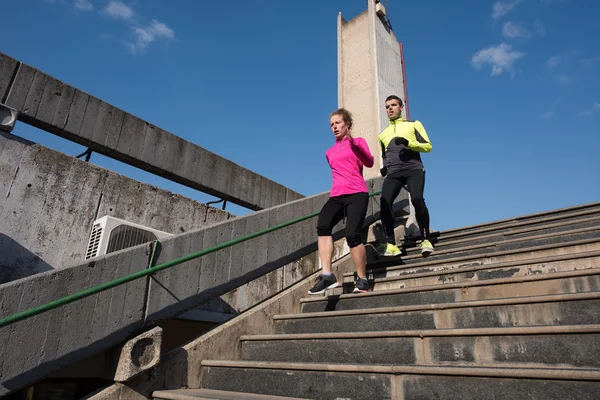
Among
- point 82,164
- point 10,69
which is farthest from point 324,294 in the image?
point 10,69

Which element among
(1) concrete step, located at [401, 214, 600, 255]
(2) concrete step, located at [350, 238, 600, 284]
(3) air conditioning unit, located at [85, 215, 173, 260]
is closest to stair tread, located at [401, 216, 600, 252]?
(1) concrete step, located at [401, 214, 600, 255]

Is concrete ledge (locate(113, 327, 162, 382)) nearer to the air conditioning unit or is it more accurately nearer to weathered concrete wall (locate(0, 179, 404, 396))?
weathered concrete wall (locate(0, 179, 404, 396))

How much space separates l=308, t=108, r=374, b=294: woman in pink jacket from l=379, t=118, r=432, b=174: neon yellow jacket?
1.02m

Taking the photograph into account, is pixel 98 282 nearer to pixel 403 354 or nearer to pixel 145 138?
pixel 403 354

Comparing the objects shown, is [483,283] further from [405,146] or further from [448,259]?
Answer: [405,146]

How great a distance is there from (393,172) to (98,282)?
3.46 metres

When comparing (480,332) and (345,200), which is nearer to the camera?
(480,332)

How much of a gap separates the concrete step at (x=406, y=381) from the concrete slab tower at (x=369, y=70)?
4.86 m

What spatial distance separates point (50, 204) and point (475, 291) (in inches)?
167

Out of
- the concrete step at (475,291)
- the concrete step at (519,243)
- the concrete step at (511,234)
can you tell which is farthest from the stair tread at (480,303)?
the concrete step at (511,234)

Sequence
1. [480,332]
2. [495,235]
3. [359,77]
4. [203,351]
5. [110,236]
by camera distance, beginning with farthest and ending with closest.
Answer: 1. [359,77]
2. [495,235]
3. [110,236]
4. [203,351]
5. [480,332]

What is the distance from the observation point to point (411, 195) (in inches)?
177

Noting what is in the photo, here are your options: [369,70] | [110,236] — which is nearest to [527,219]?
[369,70]

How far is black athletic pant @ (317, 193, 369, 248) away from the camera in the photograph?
3.53 m
